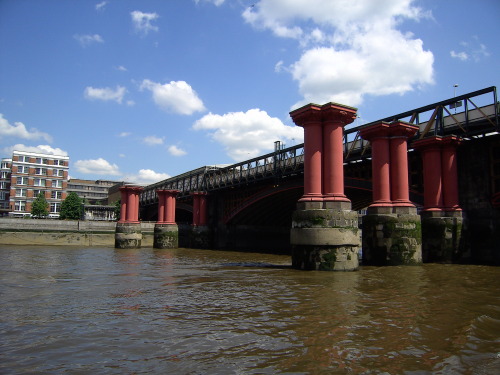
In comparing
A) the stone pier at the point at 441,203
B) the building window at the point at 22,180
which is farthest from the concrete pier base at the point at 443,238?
the building window at the point at 22,180

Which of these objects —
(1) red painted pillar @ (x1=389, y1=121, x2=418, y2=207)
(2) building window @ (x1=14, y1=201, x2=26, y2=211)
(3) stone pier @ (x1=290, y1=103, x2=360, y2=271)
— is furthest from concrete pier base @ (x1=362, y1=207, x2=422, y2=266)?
(2) building window @ (x1=14, y1=201, x2=26, y2=211)

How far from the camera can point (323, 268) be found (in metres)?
16.8

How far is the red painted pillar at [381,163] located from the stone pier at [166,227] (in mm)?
31390

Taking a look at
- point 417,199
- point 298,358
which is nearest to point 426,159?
point 417,199

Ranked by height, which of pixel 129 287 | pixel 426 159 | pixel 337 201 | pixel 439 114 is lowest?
pixel 129 287

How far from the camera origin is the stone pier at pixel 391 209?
20344mm

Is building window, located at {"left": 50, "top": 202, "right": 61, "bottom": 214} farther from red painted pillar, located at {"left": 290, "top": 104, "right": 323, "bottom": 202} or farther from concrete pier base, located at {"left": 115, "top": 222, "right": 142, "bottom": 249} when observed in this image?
red painted pillar, located at {"left": 290, "top": 104, "right": 323, "bottom": 202}

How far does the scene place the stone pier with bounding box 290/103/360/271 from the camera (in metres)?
16.9

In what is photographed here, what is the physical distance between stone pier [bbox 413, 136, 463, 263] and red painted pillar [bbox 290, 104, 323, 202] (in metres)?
8.37

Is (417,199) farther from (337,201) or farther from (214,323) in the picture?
(214,323)

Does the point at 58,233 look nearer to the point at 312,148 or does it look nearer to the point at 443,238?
the point at 312,148

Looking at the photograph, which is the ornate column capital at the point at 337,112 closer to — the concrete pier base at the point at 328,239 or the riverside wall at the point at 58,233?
the concrete pier base at the point at 328,239

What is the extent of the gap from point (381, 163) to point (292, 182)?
52.9 ft

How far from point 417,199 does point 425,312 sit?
61.0ft
